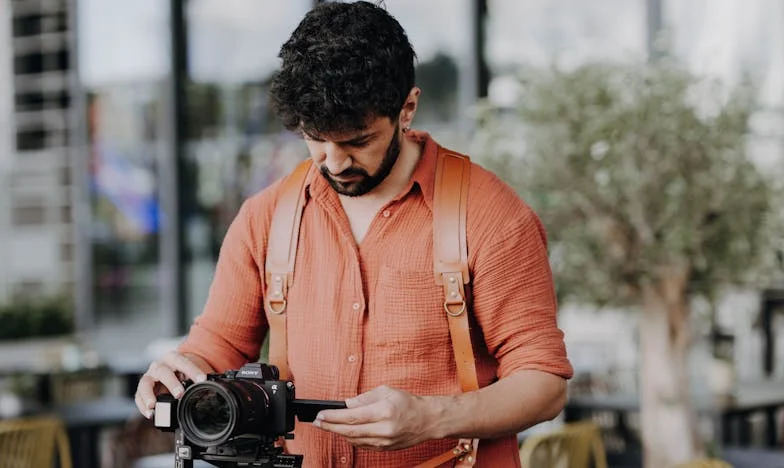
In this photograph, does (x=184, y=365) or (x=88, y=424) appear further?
(x=88, y=424)

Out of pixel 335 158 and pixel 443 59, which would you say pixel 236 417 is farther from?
pixel 443 59

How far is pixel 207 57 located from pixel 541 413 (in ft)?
24.2

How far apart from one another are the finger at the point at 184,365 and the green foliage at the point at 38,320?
854cm

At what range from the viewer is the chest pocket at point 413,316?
1.77 metres

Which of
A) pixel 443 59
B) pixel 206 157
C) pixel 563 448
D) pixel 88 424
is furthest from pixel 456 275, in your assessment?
pixel 206 157

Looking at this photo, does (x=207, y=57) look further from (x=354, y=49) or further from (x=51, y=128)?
(x=354, y=49)

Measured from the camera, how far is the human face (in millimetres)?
1673

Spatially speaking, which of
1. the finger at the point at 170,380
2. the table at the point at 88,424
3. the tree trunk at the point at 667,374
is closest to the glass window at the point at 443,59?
the table at the point at 88,424

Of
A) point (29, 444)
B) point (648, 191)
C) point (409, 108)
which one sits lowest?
point (29, 444)

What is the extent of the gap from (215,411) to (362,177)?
0.40 m

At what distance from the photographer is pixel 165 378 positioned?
1741mm

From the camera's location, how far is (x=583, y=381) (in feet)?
22.0

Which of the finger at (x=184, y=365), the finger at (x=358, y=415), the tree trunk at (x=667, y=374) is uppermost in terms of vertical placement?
the finger at (x=184, y=365)

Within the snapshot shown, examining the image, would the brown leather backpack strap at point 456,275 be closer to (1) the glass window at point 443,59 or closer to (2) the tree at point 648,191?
(2) the tree at point 648,191
